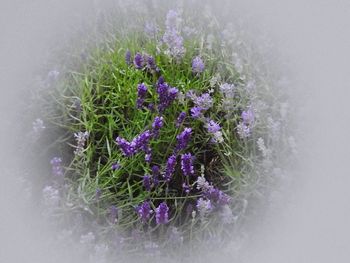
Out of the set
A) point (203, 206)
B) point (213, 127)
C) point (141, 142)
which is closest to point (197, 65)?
point (213, 127)

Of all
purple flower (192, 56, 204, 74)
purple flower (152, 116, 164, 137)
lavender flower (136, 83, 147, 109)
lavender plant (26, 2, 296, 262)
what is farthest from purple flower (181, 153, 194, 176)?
purple flower (192, 56, 204, 74)

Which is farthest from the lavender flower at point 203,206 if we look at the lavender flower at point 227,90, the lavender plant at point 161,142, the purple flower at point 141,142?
the lavender flower at point 227,90

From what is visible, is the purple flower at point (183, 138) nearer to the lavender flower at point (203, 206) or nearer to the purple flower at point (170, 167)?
the purple flower at point (170, 167)

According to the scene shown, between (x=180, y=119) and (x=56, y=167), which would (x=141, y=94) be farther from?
(x=56, y=167)

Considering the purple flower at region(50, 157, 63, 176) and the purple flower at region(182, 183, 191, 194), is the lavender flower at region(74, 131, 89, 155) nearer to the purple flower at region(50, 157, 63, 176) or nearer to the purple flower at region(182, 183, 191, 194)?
the purple flower at region(50, 157, 63, 176)

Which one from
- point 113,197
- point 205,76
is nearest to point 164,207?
point 113,197

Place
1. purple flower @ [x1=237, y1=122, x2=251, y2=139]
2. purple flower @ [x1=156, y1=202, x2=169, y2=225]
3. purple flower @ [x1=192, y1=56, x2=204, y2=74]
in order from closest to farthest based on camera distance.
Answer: purple flower @ [x1=156, y1=202, x2=169, y2=225] < purple flower @ [x1=237, y1=122, x2=251, y2=139] < purple flower @ [x1=192, y1=56, x2=204, y2=74]

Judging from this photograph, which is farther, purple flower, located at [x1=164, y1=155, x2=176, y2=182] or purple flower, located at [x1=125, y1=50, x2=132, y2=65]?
purple flower, located at [x1=125, y1=50, x2=132, y2=65]
